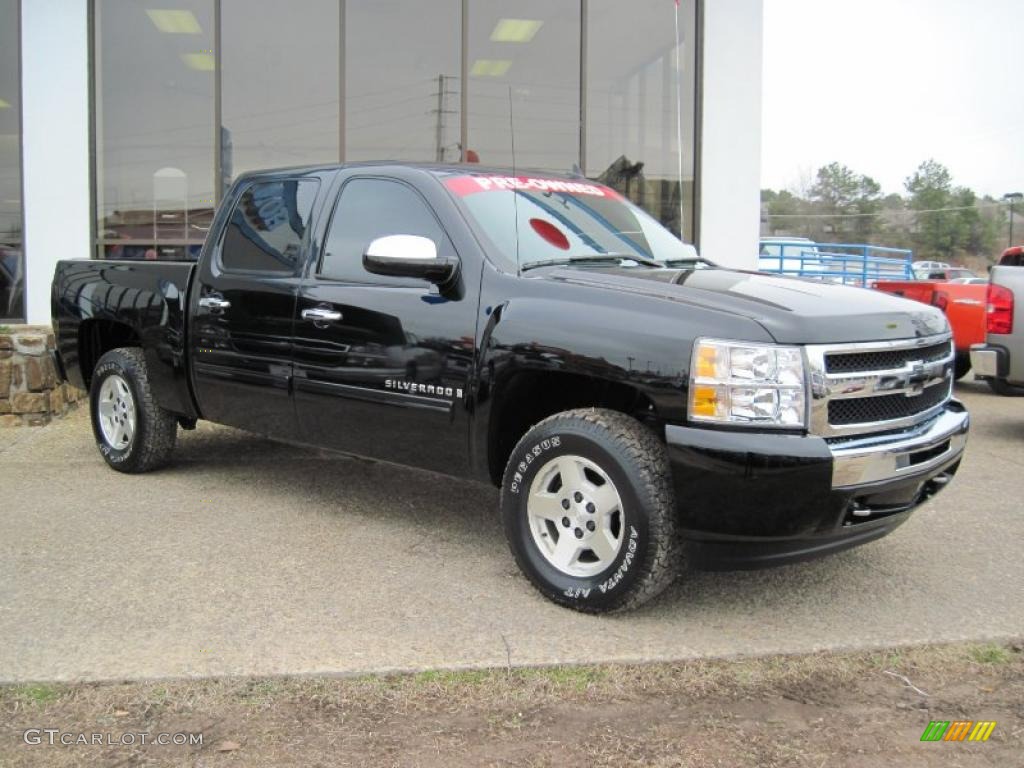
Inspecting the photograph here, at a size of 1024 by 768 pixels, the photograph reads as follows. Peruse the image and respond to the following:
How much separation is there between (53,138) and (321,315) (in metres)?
7.55

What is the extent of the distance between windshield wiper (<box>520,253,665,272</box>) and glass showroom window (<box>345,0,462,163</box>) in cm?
722

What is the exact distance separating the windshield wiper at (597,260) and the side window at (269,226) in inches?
57.7

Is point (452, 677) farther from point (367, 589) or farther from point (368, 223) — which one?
point (368, 223)

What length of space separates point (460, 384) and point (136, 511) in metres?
2.26

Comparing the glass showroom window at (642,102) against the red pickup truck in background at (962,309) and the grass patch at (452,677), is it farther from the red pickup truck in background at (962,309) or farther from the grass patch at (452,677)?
the grass patch at (452,677)

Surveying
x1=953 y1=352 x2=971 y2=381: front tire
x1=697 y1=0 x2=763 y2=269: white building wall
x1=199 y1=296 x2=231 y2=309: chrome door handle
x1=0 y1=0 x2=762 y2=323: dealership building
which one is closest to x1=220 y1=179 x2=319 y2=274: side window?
x1=199 y1=296 x2=231 y2=309: chrome door handle

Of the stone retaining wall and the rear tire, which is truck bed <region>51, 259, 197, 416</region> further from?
the rear tire

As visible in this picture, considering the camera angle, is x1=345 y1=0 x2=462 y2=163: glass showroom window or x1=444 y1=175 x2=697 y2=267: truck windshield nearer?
x1=444 y1=175 x2=697 y2=267: truck windshield

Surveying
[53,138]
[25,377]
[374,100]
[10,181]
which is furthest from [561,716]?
[10,181]

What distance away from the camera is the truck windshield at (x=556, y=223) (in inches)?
173

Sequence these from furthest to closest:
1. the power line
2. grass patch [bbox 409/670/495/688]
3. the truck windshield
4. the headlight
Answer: the power line → the truck windshield → the headlight → grass patch [bbox 409/670/495/688]

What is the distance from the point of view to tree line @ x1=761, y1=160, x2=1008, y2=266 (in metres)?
88.9

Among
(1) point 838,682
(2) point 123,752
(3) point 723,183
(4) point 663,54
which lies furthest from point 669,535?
(4) point 663,54

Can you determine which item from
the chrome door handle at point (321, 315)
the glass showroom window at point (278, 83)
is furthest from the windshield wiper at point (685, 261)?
the glass showroom window at point (278, 83)
